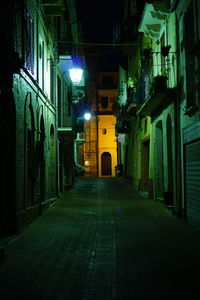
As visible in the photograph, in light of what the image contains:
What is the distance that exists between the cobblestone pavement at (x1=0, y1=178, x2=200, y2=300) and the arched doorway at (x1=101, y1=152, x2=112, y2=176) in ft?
129

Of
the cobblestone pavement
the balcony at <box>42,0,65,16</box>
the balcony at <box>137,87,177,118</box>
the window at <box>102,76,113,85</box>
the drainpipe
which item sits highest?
the window at <box>102,76,113,85</box>

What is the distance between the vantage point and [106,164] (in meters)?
53.5

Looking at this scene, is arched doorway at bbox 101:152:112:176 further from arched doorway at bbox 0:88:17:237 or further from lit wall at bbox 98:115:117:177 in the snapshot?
arched doorway at bbox 0:88:17:237

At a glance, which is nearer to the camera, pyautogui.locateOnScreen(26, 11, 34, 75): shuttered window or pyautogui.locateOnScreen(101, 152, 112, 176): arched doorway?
pyautogui.locateOnScreen(26, 11, 34, 75): shuttered window

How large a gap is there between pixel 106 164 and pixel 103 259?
45.7 metres

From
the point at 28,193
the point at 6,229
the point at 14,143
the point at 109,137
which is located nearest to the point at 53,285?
the point at 6,229

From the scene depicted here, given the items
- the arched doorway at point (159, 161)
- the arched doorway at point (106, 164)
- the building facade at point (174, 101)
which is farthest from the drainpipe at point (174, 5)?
the arched doorway at point (106, 164)

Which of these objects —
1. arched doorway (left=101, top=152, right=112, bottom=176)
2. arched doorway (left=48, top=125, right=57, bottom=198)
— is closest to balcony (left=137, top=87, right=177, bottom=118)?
arched doorway (left=48, top=125, right=57, bottom=198)

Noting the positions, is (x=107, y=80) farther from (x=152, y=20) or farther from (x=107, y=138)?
(x=152, y=20)

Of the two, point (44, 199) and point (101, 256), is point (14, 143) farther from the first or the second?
point (44, 199)

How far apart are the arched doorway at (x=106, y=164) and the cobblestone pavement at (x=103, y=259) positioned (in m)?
39.4

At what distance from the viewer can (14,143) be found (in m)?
10.9

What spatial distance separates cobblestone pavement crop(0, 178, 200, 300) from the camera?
570cm

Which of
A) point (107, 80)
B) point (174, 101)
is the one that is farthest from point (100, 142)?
point (174, 101)
